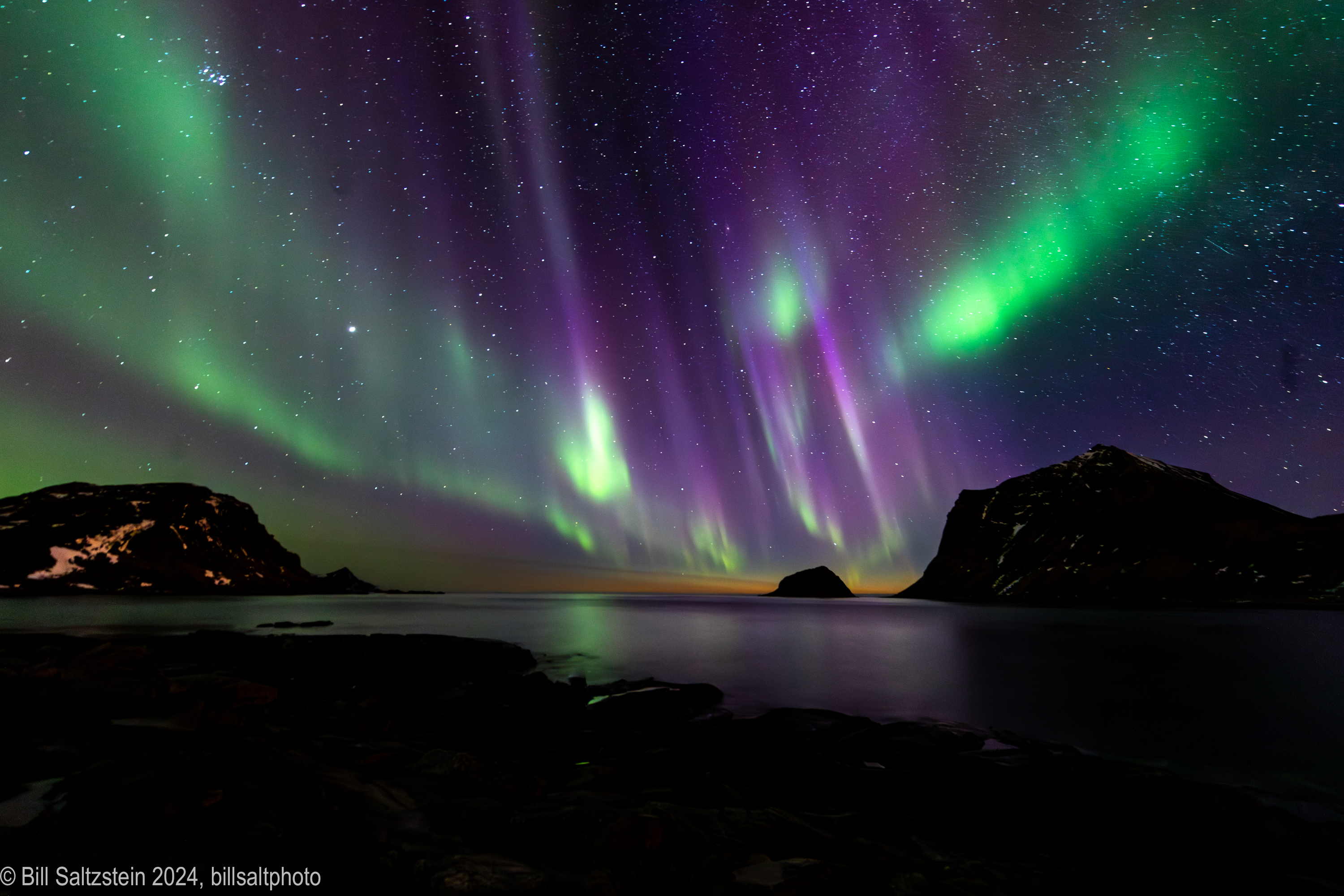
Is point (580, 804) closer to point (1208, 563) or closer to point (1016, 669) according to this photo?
point (1016, 669)

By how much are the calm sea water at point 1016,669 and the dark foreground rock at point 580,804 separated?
4582mm

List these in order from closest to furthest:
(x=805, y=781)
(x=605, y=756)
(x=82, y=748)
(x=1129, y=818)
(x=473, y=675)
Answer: (x=82, y=748)
(x=1129, y=818)
(x=805, y=781)
(x=605, y=756)
(x=473, y=675)

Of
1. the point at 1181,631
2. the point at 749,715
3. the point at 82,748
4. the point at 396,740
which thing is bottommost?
the point at 1181,631

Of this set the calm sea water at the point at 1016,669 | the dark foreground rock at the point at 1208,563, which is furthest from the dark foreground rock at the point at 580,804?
the dark foreground rock at the point at 1208,563

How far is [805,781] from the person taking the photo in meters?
9.30

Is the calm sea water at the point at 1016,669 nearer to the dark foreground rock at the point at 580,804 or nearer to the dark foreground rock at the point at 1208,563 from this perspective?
the dark foreground rock at the point at 580,804

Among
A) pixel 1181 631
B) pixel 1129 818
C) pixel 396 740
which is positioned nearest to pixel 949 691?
pixel 1129 818

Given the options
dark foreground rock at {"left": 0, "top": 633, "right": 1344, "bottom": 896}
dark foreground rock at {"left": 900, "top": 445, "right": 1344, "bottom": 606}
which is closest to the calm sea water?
dark foreground rock at {"left": 0, "top": 633, "right": 1344, "bottom": 896}

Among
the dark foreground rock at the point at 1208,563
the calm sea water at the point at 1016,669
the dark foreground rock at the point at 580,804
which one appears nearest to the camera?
the dark foreground rock at the point at 580,804

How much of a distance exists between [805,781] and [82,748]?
33.7ft

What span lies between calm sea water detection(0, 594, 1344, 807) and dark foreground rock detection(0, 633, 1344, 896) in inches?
180

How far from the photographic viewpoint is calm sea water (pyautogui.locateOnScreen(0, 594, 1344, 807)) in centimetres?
1450

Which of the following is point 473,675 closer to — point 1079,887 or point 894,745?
point 894,745

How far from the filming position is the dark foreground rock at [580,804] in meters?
5.28
